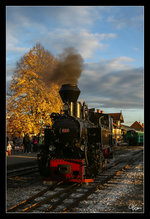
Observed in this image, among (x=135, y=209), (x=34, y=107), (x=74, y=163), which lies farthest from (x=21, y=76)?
(x=135, y=209)

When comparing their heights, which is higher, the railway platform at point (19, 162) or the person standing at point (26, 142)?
the person standing at point (26, 142)

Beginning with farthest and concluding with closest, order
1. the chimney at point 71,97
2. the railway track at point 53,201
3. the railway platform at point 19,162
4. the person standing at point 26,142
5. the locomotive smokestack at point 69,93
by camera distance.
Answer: the person standing at point 26,142 < the railway platform at point 19,162 < the locomotive smokestack at point 69,93 < the chimney at point 71,97 < the railway track at point 53,201

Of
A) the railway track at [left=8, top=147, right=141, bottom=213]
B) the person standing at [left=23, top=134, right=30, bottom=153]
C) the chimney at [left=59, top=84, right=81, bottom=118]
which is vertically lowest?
the railway track at [left=8, top=147, right=141, bottom=213]

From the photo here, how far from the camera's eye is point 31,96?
2211 centimetres

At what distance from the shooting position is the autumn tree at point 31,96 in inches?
854

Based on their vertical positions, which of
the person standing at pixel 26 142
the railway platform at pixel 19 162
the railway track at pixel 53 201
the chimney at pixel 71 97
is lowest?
the railway platform at pixel 19 162

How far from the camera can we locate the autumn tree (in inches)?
854

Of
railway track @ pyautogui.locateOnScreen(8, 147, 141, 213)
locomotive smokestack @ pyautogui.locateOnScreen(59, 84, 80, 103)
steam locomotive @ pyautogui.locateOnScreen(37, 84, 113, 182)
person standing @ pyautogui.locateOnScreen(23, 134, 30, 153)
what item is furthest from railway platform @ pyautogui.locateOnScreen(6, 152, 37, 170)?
railway track @ pyautogui.locateOnScreen(8, 147, 141, 213)

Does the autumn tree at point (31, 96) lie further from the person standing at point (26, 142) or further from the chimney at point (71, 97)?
the chimney at point (71, 97)

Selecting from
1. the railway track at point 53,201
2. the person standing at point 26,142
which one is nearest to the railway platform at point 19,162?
the person standing at point 26,142

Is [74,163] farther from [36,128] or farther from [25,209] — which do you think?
[36,128]

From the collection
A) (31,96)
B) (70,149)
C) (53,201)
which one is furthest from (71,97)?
(31,96)

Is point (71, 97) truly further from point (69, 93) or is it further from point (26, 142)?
point (26, 142)

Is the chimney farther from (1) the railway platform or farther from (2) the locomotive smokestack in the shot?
(1) the railway platform
